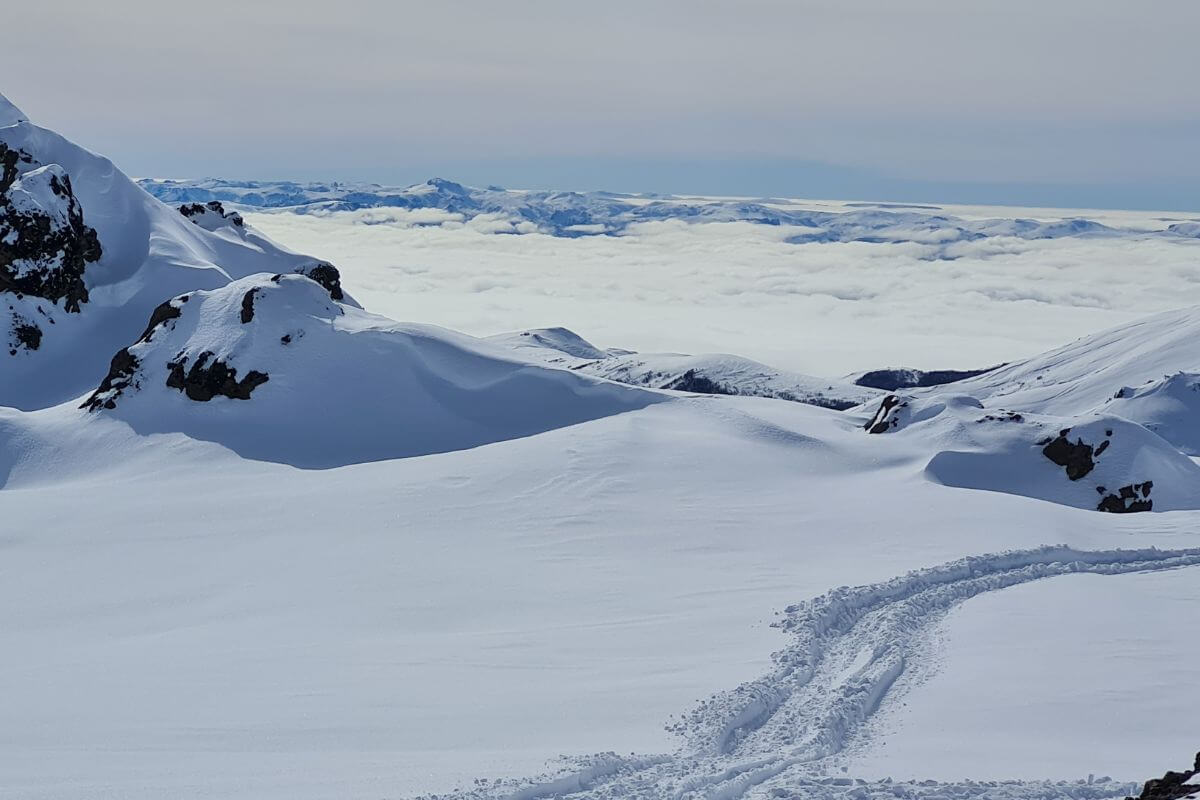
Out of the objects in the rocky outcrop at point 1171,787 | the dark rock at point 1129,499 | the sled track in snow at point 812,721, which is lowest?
the dark rock at point 1129,499

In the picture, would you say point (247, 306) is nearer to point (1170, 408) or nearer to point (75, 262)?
point (75, 262)

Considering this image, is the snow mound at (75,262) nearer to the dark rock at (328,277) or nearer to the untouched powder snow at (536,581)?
the dark rock at (328,277)

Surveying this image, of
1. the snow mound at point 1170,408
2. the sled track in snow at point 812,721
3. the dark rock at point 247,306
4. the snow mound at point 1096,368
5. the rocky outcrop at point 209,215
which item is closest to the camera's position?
the sled track in snow at point 812,721

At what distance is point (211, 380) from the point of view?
1663 inches

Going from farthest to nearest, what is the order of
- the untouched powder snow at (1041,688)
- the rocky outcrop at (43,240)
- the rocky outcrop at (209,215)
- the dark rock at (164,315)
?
the rocky outcrop at (209,215)
the rocky outcrop at (43,240)
the dark rock at (164,315)
the untouched powder snow at (1041,688)

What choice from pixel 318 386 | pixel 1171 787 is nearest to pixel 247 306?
pixel 318 386

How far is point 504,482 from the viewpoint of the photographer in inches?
1214

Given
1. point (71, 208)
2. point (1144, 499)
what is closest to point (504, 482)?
point (1144, 499)

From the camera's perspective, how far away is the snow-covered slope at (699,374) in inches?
5512

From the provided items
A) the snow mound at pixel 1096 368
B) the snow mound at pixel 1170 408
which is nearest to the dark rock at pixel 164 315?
the snow mound at pixel 1170 408

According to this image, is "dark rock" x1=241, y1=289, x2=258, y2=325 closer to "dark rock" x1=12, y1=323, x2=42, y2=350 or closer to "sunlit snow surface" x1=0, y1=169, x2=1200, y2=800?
"sunlit snow surface" x1=0, y1=169, x2=1200, y2=800

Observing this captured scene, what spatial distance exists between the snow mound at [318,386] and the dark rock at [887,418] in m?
10.2

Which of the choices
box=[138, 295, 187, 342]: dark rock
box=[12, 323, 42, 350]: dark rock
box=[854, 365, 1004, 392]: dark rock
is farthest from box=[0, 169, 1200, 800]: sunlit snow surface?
box=[854, 365, 1004, 392]: dark rock

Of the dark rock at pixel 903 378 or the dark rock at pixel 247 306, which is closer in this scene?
the dark rock at pixel 247 306
